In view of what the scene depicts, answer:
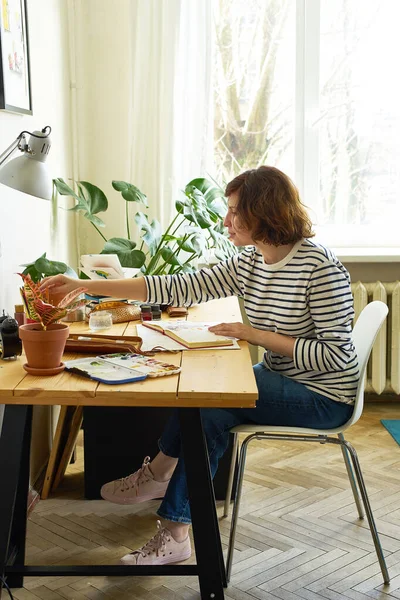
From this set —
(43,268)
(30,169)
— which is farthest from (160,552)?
(30,169)

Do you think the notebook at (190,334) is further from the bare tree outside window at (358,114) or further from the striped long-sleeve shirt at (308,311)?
the bare tree outside window at (358,114)

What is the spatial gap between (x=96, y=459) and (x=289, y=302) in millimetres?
943

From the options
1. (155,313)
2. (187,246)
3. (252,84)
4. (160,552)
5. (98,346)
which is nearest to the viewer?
(98,346)

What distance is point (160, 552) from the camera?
84.4 inches

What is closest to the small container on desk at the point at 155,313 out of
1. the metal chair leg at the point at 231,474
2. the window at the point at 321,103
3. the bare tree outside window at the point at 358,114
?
the metal chair leg at the point at 231,474

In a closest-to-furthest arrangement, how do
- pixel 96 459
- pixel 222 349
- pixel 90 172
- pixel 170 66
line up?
pixel 222 349 < pixel 96 459 < pixel 170 66 < pixel 90 172

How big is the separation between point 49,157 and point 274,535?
65.7 inches

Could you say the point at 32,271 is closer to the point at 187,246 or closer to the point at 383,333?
the point at 187,246

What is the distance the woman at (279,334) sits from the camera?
6.90 ft

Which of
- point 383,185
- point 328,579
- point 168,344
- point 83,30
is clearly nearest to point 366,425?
point 383,185

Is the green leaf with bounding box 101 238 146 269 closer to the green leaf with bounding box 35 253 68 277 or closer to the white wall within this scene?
the white wall

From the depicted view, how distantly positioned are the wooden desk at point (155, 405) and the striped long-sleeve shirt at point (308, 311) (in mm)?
172

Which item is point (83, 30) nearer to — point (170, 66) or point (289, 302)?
point (170, 66)

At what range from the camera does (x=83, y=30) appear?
3.62 meters
